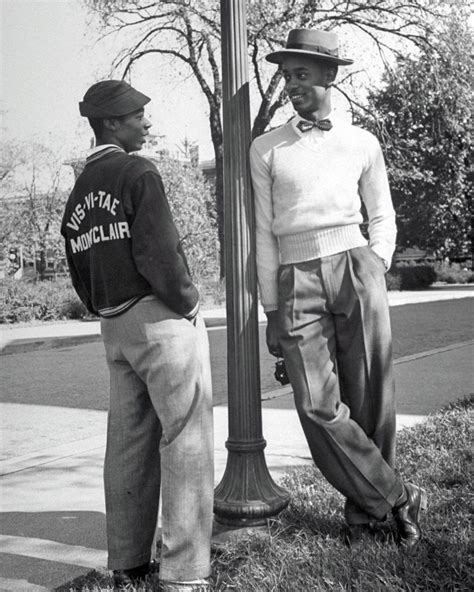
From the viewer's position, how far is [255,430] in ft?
12.4

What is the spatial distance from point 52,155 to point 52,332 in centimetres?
1939

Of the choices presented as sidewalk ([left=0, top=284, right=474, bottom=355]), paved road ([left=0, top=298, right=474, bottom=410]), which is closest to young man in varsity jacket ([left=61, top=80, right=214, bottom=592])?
paved road ([left=0, top=298, right=474, bottom=410])

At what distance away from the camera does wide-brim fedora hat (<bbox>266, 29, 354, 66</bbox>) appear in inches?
137

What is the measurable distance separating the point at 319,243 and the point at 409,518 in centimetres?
120

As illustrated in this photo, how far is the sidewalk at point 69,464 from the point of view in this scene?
3.84m

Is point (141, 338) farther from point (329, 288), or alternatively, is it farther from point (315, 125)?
point (315, 125)

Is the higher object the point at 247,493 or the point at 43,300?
the point at 247,493

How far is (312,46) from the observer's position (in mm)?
3516

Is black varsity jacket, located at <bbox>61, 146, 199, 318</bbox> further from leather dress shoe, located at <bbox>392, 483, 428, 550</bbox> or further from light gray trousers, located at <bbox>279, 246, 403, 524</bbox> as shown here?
leather dress shoe, located at <bbox>392, 483, 428, 550</bbox>

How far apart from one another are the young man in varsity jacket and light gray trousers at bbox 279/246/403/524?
0.46 metres

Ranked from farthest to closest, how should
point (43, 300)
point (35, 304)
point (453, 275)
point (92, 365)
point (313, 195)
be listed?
point (453, 275), point (43, 300), point (35, 304), point (92, 365), point (313, 195)

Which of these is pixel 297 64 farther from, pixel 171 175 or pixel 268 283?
pixel 171 175

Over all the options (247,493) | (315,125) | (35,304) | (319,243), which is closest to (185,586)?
(247,493)

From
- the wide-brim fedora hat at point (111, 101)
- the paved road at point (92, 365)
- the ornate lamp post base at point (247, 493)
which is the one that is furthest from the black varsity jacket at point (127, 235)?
the paved road at point (92, 365)
